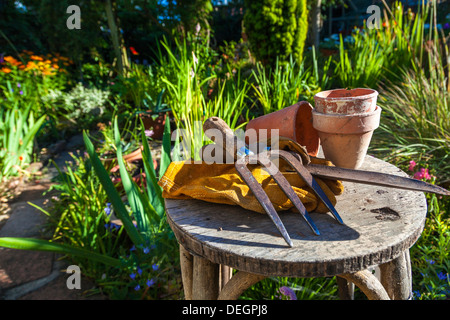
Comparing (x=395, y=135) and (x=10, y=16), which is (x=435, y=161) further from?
(x=10, y=16)

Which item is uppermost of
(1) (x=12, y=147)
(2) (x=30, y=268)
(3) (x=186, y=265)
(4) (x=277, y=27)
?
(4) (x=277, y=27)

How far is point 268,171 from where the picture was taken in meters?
0.93

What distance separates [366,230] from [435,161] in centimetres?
178

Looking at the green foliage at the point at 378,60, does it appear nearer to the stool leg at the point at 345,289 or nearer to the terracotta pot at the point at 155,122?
the terracotta pot at the point at 155,122

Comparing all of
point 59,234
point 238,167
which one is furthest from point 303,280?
point 59,234

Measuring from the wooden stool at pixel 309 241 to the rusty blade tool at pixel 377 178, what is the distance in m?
0.10

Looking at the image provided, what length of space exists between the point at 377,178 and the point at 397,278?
0.35 metres

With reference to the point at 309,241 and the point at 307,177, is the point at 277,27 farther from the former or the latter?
the point at 309,241

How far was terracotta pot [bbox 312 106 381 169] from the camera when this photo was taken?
1003mm

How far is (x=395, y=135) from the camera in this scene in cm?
242

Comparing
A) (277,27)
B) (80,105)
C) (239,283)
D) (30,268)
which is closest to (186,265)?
(239,283)

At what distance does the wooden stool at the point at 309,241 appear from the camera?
780 millimetres

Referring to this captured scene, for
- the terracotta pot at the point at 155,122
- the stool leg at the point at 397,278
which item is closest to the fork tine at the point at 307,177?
the stool leg at the point at 397,278
